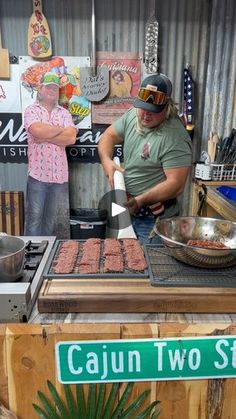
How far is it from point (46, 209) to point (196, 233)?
2.14m

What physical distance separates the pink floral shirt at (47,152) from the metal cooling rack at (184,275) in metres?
2.06

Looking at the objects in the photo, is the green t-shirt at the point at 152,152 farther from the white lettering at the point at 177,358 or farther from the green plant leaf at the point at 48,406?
the green plant leaf at the point at 48,406

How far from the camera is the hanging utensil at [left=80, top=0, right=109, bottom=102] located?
3.11 m

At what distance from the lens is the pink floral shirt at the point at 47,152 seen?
315 centimetres

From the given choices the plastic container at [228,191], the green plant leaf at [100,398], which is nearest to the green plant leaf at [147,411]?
the green plant leaf at [100,398]

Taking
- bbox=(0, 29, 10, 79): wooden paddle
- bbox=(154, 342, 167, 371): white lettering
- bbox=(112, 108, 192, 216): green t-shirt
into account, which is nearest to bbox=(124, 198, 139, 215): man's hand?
bbox=(112, 108, 192, 216): green t-shirt

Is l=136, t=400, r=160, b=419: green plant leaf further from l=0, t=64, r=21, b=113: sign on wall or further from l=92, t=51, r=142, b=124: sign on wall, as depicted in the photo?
l=0, t=64, r=21, b=113: sign on wall

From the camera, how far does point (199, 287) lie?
113cm

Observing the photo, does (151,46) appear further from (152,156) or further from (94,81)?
(152,156)

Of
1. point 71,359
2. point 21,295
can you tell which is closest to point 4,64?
point 21,295

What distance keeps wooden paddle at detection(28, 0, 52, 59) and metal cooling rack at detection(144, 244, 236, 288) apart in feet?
7.85

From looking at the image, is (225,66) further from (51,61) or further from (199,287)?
(199,287)

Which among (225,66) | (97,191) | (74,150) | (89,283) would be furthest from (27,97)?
(89,283)

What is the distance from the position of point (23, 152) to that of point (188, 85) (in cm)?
157
